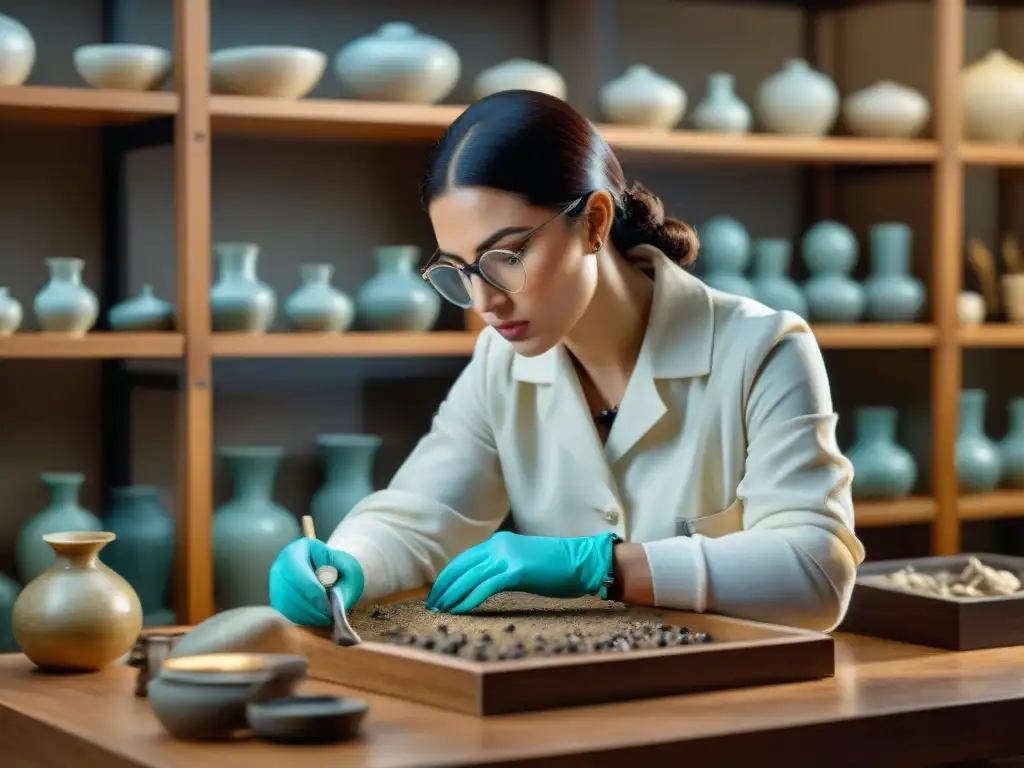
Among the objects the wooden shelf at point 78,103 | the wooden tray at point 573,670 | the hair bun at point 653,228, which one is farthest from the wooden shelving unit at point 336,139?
the wooden tray at point 573,670

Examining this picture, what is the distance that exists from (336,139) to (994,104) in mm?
1711

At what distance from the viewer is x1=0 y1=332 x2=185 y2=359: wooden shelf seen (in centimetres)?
325

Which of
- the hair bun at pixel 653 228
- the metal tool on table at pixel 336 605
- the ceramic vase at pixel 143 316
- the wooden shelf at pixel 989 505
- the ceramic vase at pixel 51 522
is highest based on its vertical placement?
the hair bun at pixel 653 228

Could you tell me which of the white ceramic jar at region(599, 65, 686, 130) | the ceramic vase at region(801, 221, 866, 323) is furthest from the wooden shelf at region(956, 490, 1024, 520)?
the white ceramic jar at region(599, 65, 686, 130)

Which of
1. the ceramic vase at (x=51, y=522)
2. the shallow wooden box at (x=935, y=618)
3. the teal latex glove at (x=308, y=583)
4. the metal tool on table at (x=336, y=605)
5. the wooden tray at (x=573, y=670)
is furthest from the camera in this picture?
the ceramic vase at (x=51, y=522)

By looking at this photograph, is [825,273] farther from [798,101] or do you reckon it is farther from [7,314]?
[7,314]

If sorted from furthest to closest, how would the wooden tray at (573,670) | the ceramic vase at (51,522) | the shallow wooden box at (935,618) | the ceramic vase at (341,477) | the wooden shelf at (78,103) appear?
the ceramic vase at (341,477) < the ceramic vase at (51,522) < the wooden shelf at (78,103) < the shallow wooden box at (935,618) < the wooden tray at (573,670)

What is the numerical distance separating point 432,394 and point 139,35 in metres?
1.12

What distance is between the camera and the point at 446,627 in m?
1.89

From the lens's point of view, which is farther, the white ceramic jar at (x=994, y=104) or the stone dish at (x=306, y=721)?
the white ceramic jar at (x=994, y=104)

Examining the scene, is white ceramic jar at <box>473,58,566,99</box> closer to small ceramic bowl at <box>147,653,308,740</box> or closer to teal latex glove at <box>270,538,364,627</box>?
teal latex glove at <box>270,538,364,627</box>

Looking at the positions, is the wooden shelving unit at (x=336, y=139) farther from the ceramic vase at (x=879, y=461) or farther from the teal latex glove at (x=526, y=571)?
the teal latex glove at (x=526, y=571)

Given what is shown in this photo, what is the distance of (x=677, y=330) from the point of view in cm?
227

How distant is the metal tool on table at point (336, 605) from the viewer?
1.82m
